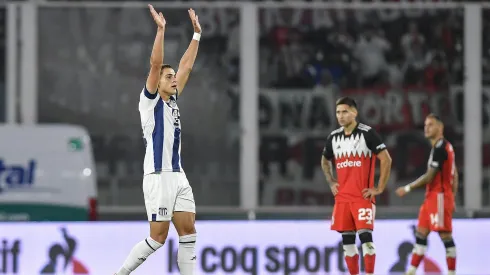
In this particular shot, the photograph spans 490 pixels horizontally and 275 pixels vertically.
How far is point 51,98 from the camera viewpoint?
64.2 ft

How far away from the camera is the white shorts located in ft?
32.8

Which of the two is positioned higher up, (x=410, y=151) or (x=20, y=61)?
(x=20, y=61)

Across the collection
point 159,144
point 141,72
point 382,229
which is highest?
point 141,72

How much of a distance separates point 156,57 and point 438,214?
15.7ft

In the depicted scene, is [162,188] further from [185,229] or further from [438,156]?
[438,156]

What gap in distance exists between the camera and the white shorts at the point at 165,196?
10.0 m

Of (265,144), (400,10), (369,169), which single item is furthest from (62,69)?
(369,169)

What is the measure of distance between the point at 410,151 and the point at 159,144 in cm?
1047

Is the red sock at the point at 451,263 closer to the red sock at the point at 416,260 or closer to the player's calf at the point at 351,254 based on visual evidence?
the red sock at the point at 416,260

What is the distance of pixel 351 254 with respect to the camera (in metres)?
11.7

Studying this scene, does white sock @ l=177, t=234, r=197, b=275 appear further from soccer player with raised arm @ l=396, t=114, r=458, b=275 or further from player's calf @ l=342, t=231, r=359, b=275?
soccer player with raised arm @ l=396, t=114, r=458, b=275

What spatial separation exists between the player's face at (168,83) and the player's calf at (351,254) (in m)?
2.64

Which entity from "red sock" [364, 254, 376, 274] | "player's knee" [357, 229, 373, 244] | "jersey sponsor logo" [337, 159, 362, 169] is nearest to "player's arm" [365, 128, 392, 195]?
"jersey sponsor logo" [337, 159, 362, 169]

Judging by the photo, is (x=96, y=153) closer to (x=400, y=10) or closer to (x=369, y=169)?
(x=400, y=10)
